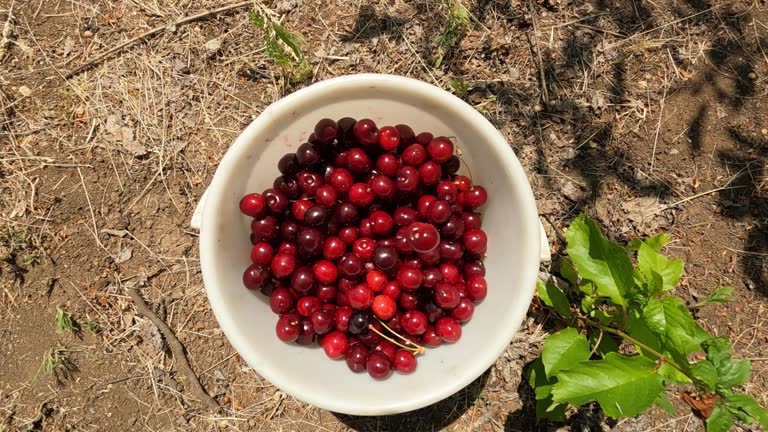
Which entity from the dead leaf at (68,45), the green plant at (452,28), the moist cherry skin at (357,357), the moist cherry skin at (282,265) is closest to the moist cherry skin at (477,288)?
the moist cherry skin at (357,357)

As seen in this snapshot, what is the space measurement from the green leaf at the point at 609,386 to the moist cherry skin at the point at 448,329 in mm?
557

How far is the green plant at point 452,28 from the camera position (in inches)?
149

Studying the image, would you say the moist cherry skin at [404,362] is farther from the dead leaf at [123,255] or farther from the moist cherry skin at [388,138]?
the dead leaf at [123,255]

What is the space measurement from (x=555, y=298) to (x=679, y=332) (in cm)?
80

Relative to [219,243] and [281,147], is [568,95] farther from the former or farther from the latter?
[219,243]

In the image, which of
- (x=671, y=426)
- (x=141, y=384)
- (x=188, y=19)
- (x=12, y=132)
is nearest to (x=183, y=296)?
(x=141, y=384)

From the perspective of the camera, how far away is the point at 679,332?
8.59 ft

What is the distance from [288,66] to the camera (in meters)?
3.74

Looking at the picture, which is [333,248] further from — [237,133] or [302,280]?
[237,133]

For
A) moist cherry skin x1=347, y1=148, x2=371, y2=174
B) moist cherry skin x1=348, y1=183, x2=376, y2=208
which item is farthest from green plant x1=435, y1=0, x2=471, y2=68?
moist cherry skin x1=348, y1=183, x2=376, y2=208

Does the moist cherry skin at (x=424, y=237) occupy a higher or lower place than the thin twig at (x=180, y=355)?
higher

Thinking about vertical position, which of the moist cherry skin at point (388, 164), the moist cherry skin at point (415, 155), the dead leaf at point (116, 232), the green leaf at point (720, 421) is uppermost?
the moist cherry skin at point (415, 155)

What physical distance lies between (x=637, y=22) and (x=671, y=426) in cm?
273

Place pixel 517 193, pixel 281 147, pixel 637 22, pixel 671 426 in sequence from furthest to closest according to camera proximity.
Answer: pixel 637 22
pixel 671 426
pixel 281 147
pixel 517 193
